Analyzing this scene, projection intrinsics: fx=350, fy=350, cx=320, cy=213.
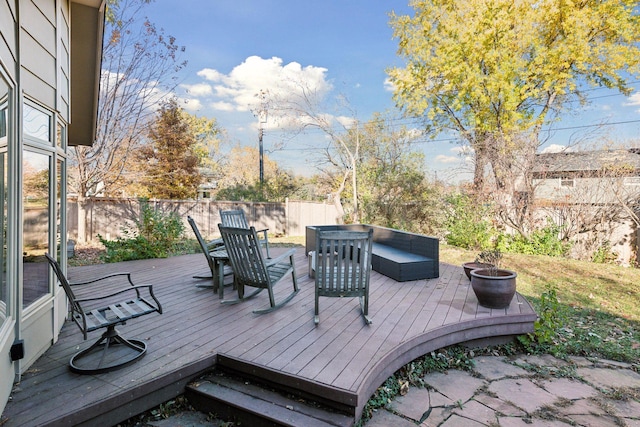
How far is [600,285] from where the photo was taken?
5.65m

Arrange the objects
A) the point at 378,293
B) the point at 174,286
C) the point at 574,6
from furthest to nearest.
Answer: the point at 574,6, the point at 174,286, the point at 378,293

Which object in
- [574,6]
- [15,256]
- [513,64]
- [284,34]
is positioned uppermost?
[284,34]

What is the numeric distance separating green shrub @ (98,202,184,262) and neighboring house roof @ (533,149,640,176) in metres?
8.67

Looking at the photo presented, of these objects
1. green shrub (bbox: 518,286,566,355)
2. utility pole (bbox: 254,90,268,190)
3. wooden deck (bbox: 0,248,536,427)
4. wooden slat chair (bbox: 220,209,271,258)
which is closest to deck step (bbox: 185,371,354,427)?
wooden deck (bbox: 0,248,536,427)

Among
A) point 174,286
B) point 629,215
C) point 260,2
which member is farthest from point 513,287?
point 260,2

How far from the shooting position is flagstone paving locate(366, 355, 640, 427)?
2.22 m

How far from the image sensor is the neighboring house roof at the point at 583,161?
26.0 feet

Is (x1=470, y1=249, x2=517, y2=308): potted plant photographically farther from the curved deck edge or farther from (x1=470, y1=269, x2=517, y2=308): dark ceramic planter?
the curved deck edge

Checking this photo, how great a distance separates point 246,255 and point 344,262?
960 millimetres

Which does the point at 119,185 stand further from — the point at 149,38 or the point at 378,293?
the point at 378,293

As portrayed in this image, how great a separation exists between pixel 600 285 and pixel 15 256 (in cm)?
734

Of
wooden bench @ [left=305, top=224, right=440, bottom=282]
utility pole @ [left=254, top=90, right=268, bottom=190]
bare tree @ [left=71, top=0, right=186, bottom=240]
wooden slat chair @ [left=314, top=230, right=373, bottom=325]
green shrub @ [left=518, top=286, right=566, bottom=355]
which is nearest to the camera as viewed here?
wooden slat chair @ [left=314, top=230, right=373, bottom=325]

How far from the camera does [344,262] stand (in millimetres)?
3150

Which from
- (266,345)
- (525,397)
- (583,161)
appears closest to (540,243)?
(583,161)
